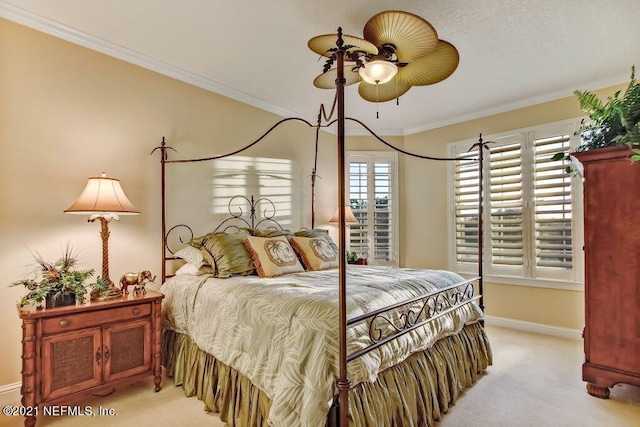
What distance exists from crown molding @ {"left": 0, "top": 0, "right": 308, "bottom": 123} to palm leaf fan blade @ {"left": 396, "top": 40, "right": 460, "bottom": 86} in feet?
6.57

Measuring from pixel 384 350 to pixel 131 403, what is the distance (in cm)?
179

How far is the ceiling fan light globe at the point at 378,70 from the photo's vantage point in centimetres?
198

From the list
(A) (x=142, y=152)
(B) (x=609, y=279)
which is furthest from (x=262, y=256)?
(B) (x=609, y=279)

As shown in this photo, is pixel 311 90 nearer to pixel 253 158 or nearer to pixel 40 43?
pixel 253 158

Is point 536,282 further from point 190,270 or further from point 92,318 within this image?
point 92,318

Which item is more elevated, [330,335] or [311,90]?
[311,90]

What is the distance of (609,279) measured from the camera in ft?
7.91

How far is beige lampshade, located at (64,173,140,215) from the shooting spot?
228 centimetres

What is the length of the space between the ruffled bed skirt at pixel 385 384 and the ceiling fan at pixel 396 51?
1730 mm

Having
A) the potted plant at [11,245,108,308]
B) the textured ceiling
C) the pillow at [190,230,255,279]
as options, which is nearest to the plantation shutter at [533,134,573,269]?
the textured ceiling

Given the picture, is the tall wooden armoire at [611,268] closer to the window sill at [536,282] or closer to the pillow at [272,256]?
the window sill at [536,282]

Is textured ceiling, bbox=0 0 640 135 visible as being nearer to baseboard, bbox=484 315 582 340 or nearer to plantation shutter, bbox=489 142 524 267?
plantation shutter, bbox=489 142 524 267

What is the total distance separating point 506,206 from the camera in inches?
161

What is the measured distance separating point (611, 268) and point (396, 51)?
2.12 m
